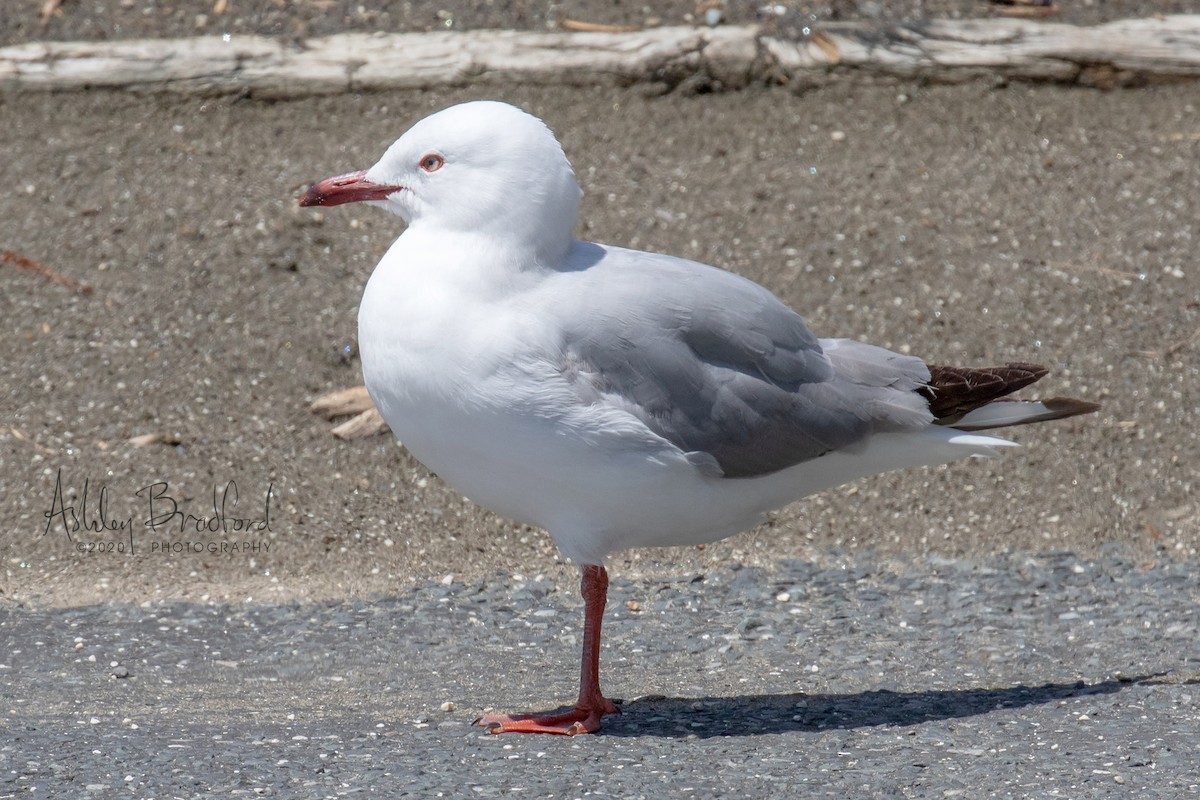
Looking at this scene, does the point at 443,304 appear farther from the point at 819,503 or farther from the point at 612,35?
the point at 612,35

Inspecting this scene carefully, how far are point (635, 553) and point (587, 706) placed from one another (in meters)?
1.91

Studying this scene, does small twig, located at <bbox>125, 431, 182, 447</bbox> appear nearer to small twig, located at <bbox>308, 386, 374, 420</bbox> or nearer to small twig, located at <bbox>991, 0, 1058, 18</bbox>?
small twig, located at <bbox>308, 386, 374, 420</bbox>

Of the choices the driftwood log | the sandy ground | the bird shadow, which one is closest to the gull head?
the bird shadow

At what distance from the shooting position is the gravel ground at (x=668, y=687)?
3809mm

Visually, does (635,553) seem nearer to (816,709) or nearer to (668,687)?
(668,687)

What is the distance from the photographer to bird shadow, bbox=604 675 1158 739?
171 inches

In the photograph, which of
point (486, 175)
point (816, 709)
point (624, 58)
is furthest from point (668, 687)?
point (624, 58)

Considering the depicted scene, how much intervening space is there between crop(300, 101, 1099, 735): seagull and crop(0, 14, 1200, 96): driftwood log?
420 centimetres

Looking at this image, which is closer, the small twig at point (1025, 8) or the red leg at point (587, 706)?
the red leg at point (587, 706)

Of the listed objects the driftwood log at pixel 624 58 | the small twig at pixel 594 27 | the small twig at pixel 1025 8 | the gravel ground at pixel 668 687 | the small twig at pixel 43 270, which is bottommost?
the gravel ground at pixel 668 687

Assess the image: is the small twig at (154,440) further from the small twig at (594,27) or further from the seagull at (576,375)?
the small twig at (594,27)

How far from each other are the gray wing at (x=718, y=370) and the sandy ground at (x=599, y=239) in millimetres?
1843

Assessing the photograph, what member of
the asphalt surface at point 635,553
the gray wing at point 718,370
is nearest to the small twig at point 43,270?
the asphalt surface at point 635,553

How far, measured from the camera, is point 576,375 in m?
4.01
